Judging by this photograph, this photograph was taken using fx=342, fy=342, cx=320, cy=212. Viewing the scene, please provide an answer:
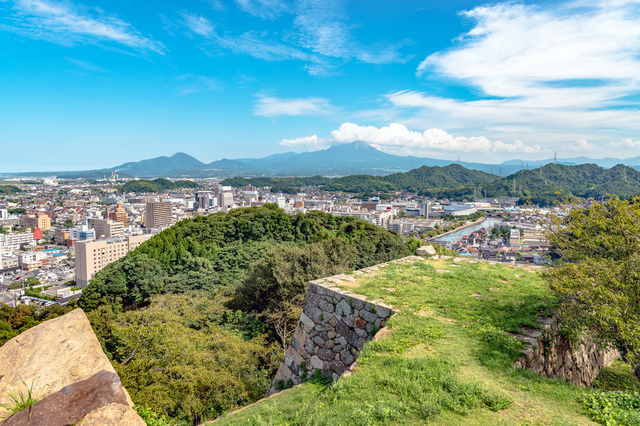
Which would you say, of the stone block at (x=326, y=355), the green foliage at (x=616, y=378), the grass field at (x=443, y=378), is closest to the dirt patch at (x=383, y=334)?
the grass field at (x=443, y=378)

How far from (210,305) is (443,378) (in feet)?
29.5

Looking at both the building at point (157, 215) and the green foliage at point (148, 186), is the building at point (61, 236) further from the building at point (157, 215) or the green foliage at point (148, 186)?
the green foliage at point (148, 186)

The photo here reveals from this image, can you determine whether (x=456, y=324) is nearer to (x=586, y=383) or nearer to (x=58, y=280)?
(x=586, y=383)

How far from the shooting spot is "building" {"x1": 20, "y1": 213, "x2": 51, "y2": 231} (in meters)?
68.6

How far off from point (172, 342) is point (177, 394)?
34.0 inches

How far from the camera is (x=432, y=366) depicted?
347cm

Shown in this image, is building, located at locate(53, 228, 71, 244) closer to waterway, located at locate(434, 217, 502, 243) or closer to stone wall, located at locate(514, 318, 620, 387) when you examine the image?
waterway, located at locate(434, 217, 502, 243)

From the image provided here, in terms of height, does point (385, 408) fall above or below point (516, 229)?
above

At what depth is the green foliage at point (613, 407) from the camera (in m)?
2.62

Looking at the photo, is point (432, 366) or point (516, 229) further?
point (516, 229)

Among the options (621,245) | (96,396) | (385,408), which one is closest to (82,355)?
(96,396)

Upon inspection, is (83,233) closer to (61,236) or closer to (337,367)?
(61,236)

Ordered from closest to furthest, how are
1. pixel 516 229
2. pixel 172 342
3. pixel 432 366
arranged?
pixel 432 366
pixel 172 342
pixel 516 229

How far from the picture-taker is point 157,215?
66.5 metres
